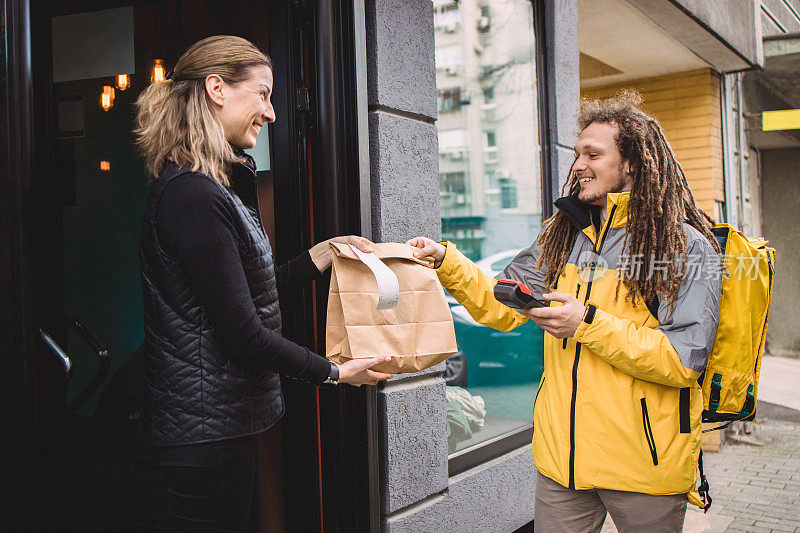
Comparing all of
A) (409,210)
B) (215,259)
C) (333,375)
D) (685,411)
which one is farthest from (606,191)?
(215,259)

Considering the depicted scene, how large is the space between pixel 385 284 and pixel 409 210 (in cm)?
129

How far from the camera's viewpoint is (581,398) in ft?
7.82

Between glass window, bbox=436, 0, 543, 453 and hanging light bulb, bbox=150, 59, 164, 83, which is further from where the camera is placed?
glass window, bbox=436, 0, 543, 453

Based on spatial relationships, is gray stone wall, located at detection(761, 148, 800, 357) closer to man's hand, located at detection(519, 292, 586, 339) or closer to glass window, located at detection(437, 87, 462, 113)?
glass window, located at detection(437, 87, 462, 113)

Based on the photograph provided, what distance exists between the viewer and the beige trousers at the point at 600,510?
230cm

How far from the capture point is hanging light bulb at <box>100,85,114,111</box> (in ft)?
10.1

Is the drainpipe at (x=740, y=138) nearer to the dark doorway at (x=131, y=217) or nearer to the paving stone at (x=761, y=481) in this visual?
the paving stone at (x=761, y=481)

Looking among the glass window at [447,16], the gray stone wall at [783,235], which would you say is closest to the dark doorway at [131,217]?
the glass window at [447,16]

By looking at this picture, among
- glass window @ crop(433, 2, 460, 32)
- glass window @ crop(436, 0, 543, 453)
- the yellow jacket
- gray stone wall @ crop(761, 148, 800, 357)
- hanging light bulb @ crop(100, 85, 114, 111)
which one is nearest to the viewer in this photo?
the yellow jacket

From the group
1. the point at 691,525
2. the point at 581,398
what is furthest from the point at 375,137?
the point at 691,525

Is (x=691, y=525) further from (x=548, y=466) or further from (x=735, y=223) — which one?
(x=735, y=223)

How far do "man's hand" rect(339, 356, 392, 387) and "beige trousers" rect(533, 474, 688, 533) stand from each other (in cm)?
85

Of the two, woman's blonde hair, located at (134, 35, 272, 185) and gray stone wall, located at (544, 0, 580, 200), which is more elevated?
gray stone wall, located at (544, 0, 580, 200)

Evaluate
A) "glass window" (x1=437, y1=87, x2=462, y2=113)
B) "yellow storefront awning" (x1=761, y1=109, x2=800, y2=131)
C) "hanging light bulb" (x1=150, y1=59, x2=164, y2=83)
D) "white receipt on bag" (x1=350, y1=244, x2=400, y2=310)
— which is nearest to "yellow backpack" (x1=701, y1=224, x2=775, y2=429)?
"white receipt on bag" (x1=350, y1=244, x2=400, y2=310)
